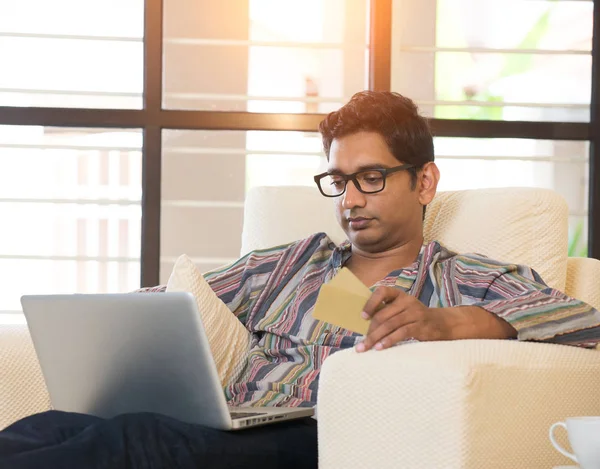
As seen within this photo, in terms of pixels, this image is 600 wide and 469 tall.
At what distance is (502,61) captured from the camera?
4.02 metres

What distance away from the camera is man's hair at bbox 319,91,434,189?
84.8 inches

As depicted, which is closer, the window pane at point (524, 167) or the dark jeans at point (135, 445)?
the dark jeans at point (135, 445)

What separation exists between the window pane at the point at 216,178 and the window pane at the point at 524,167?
22.6 inches

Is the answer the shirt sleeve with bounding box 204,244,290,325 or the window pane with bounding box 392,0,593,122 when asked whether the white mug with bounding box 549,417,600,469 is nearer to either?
the shirt sleeve with bounding box 204,244,290,325

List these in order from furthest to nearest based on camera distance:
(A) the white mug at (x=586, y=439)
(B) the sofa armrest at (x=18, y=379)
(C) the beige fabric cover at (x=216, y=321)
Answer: (C) the beige fabric cover at (x=216, y=321)
(B) the sofa armrest at (x=18, y=379)
(A) the white mug at (x=586, y=439)

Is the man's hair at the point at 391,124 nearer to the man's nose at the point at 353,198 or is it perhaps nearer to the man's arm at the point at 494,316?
the man's nose at the point at 353,198

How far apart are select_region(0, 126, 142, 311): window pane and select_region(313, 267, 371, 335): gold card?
2.57 meters

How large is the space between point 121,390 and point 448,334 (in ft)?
1.92

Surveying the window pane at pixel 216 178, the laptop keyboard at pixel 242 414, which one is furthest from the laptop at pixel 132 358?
the window pane at pixel 216 178

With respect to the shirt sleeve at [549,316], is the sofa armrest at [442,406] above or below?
below

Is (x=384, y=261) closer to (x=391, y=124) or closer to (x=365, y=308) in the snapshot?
(x=391, y=124)

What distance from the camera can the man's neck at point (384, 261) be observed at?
2189 millimetres

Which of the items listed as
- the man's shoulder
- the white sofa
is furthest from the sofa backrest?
the white sofa

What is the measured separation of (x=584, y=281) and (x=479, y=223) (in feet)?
0.90
